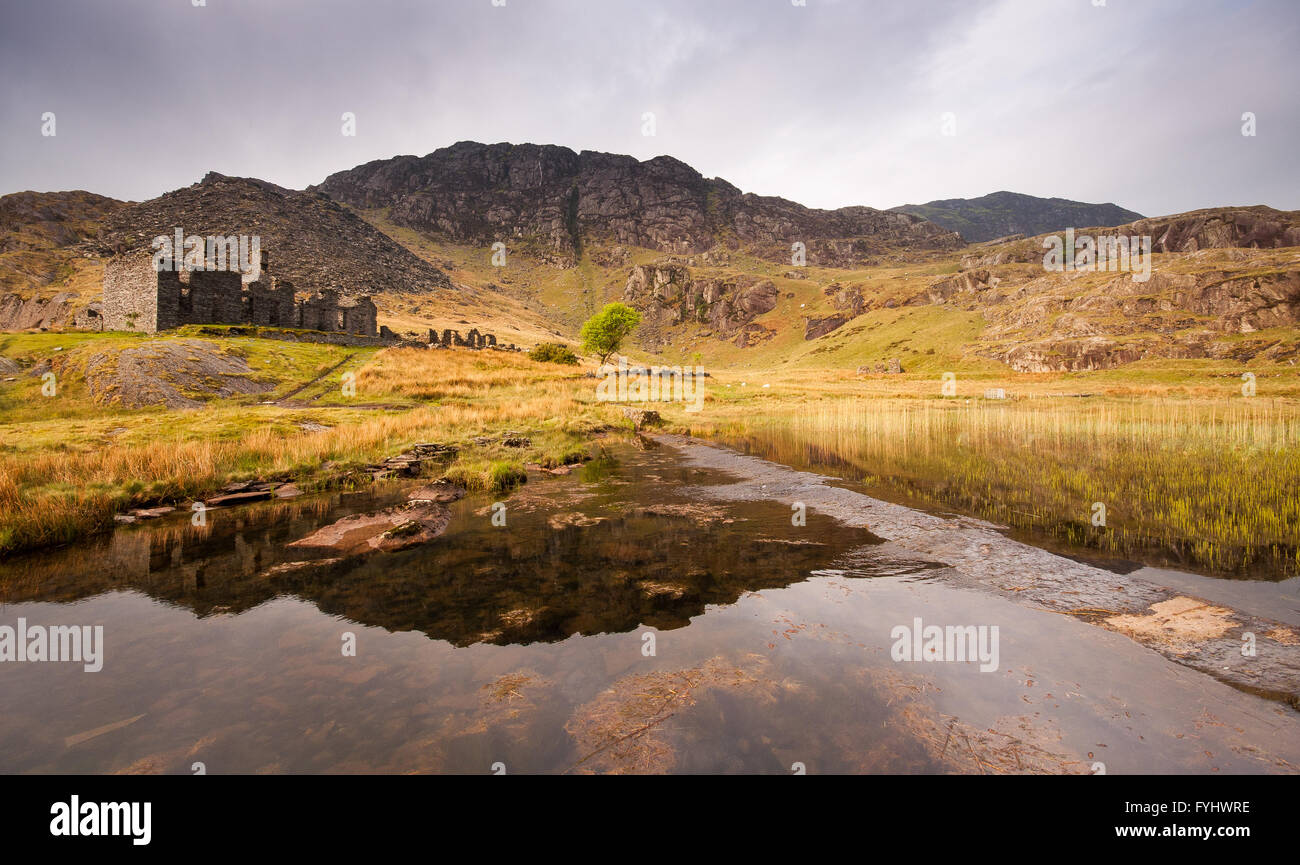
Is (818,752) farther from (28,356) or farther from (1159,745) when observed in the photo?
(28,356)

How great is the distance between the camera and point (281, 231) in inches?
4072

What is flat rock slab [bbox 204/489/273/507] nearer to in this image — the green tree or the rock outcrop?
the rock outcrop

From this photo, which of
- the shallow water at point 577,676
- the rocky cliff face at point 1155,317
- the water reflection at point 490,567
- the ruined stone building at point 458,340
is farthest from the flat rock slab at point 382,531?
the rocky cliff face at point 1155,317

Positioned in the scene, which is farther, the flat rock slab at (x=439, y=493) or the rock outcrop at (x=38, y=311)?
the rock outcrop at (x=38, y=311)

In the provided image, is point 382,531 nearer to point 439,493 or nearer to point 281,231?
point 439,493

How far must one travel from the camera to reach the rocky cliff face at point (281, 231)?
9481cm

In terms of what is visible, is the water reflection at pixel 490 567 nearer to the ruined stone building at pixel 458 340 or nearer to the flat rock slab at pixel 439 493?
the flat rock slab at pixel 439 493

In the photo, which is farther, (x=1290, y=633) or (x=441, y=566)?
(x=441, y=566)

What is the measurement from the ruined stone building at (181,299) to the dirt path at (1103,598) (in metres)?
53.0

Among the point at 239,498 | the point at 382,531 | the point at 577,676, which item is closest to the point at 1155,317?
the point at 577,676

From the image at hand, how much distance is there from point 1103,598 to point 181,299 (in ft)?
192

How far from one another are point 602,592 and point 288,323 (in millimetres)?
58033
